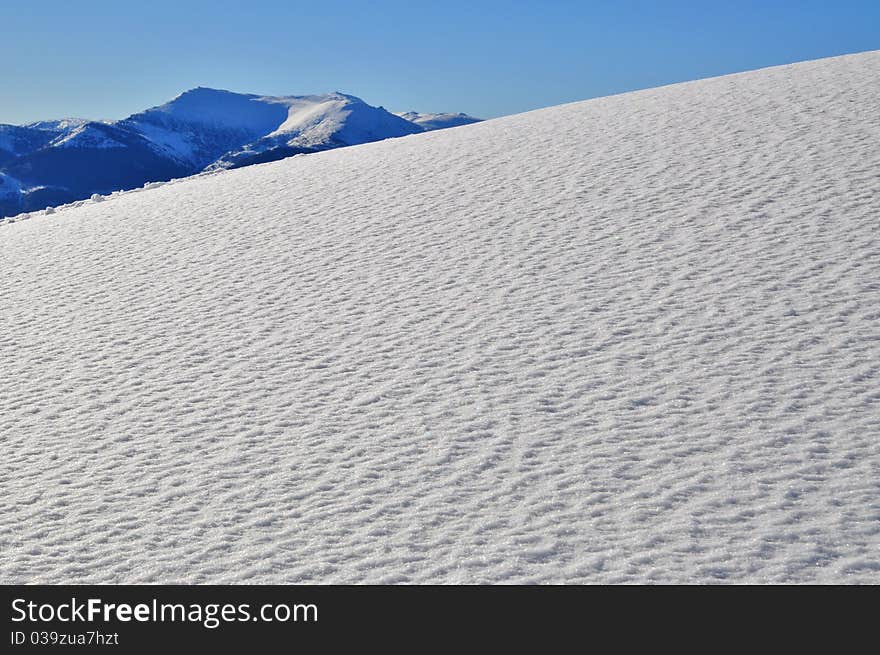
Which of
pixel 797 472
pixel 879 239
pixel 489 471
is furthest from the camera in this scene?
pixel 879 239

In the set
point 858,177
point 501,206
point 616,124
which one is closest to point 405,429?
point 501,206

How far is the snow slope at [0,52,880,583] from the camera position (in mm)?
4695

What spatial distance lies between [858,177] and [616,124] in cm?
599

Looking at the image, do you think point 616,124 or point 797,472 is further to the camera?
point 616,124

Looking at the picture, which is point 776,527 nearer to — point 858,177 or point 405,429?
point 405,429

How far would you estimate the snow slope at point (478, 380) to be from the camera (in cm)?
470

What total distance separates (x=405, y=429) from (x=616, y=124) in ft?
38.7

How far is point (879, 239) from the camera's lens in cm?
920

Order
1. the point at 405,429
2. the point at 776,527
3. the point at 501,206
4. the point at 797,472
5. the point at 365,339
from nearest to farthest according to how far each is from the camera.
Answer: the point at 776,527
the point at 797,472
the point at 405,429
the point at 365,339
the point at 501,206

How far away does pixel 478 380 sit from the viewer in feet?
22.9

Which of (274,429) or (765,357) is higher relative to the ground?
(765,357)
